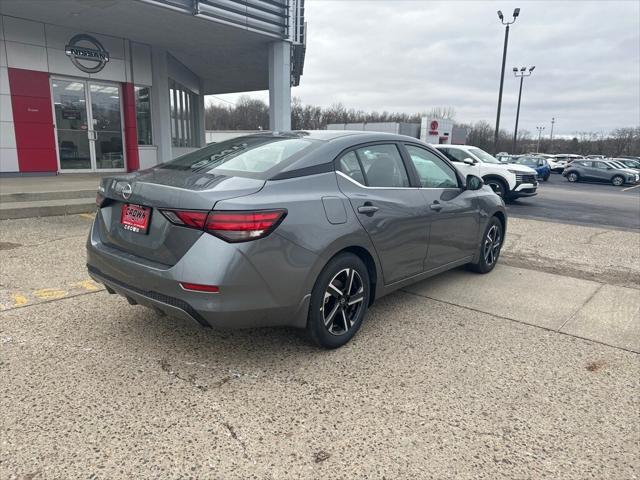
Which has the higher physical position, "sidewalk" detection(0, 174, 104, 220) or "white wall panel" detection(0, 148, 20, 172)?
"white wall panel" detection(0, 148, 20, 172)

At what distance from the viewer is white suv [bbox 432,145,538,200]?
45.6 ft

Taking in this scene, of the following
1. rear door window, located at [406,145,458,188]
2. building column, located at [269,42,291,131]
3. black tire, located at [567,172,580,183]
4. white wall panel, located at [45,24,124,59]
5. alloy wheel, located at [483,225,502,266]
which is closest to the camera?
rear door window, located at [406,145,458,188]

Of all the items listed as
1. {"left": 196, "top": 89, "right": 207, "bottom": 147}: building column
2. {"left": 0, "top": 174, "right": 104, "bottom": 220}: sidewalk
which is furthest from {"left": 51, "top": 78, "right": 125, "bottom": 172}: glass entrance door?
{"left": 196, "top": 89, "right": 207, "bottom": 147}: building column

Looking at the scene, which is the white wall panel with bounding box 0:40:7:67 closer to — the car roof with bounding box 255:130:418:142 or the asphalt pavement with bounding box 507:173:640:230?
the car roof with bounding box 255:130:418:142

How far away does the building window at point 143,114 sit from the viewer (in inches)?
530

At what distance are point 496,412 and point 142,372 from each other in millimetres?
2199

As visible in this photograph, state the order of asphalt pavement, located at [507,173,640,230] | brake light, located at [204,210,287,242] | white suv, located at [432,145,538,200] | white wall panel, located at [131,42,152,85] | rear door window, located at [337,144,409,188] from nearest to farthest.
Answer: brake light, located at [204,210,287,242] < rear door window, located at [337,144,409,188] < asphalt pavement, located at [507,173,640,230] < white wall panel, located at [131,42,152,85] < white suv, located at [432,145,538,200]

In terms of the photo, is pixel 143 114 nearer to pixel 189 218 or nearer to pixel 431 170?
pixel 431 170

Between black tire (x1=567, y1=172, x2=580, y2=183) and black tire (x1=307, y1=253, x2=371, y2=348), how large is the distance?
31650 mm

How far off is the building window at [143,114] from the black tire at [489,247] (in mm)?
11200

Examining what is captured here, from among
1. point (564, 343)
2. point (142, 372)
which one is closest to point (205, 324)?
point (142, 372)

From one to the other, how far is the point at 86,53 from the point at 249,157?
35.0 ft

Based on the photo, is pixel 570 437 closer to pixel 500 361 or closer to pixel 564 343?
pixel 500 361

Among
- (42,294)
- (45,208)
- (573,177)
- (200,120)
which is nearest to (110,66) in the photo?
(45,208)
